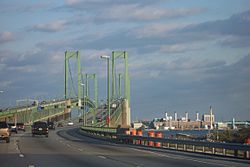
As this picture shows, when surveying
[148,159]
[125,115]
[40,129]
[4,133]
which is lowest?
[148,159]

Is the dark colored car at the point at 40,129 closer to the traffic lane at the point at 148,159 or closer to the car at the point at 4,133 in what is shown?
the car at the point at 4,133

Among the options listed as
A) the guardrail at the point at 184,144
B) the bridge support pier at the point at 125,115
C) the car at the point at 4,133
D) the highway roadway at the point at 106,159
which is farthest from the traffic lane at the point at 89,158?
the bridge support pier at the point at 125,115

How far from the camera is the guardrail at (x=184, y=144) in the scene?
33.5m

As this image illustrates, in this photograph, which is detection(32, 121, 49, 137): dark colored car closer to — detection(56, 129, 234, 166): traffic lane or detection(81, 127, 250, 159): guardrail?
detection(81, 127, 250, 159): guardrail

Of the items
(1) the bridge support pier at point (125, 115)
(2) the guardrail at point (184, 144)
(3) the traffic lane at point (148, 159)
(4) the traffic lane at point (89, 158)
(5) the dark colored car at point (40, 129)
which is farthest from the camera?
(1) the bridge support pier at point (125, 115)

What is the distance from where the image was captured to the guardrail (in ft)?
110

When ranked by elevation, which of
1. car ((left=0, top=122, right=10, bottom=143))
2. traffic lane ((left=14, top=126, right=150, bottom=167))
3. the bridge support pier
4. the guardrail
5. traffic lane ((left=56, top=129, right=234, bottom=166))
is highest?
the bridge support pier

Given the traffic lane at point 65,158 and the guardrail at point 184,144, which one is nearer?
the traffic lane at point 65,158

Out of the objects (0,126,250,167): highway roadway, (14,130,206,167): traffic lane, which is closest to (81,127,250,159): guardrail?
(0,126,250,167): highway roadway

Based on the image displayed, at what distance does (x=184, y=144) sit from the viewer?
4103 cm

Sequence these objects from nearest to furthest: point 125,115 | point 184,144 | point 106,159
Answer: point 106,159, point 184,144, point 125,115

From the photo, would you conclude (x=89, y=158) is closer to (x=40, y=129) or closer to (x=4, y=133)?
(x=4, y=133)

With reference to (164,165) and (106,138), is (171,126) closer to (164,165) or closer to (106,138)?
(106,138)

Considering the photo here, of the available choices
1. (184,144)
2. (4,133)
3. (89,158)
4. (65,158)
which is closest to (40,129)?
(4,133)
